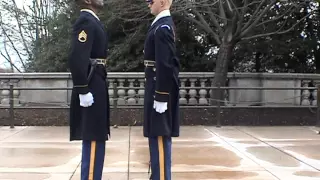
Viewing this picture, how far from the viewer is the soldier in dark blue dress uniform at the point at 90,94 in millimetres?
4188

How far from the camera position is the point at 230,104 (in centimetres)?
1128

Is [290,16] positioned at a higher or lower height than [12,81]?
higher

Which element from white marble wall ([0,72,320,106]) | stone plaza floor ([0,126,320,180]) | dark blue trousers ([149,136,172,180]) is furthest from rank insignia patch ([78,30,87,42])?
white marble wall ([0,72,320,106])

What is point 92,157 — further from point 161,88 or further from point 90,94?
point 161,88

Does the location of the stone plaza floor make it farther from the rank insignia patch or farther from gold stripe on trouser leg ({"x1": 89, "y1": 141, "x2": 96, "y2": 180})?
the rank insignia patch

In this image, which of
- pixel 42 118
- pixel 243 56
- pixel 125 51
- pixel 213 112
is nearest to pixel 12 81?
pixel 42 118

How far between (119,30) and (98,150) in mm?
10245

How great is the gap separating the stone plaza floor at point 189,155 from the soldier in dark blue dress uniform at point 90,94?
4.15 feet

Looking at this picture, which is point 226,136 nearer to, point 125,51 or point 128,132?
point 128,132

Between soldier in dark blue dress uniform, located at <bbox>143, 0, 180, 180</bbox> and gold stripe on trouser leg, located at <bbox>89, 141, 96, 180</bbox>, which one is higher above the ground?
soldier in dark blue dress uniform, located at <bbox>143, 0, 180, 180</bbox>

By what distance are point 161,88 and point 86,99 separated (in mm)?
691

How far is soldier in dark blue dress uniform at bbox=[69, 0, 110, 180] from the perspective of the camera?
4.19 metres

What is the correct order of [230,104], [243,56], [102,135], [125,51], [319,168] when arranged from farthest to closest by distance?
[243,56], [125,51], [230,104], [319,168], [102,135]

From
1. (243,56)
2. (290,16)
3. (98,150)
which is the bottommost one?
(98,150)
